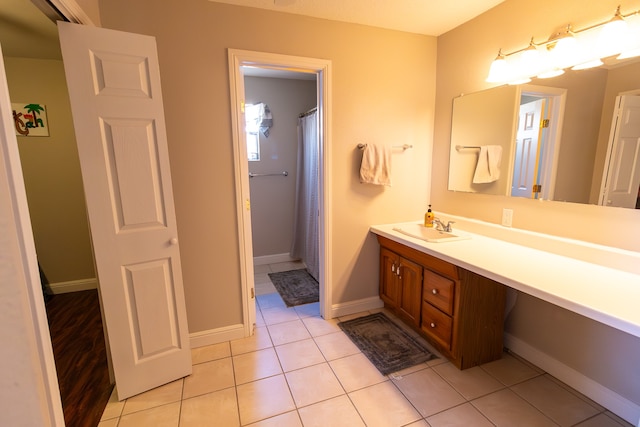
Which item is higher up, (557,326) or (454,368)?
(557,326)

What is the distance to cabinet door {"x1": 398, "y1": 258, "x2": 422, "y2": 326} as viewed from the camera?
7.38 feet

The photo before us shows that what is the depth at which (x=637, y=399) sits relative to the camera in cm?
155

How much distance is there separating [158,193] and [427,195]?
7.48 feet

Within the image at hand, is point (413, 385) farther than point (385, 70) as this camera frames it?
No

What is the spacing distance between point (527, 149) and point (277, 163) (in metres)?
2.79

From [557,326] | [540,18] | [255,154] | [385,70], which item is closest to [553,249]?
[557,326]

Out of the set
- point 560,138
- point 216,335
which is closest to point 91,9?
point 216,335

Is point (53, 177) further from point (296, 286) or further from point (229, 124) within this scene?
point (296, 286)

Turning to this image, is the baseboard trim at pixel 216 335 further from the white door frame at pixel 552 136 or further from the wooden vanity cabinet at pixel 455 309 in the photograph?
the white door frame at pixel 552 136

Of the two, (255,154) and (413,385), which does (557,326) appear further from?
(255,154)

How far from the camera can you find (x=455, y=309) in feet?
6.36

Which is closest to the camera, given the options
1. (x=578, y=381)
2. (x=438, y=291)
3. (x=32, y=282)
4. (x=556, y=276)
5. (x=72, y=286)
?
(x=32, y=282)

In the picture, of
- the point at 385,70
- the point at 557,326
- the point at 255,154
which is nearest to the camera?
the point at 557,326

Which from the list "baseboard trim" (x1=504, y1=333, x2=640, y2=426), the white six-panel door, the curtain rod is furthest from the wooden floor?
the curtain rod
